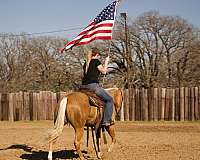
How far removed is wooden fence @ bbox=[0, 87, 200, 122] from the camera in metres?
21.7

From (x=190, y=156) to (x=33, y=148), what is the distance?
4339 millimetres

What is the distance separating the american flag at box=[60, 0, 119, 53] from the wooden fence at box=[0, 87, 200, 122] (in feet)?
40.0

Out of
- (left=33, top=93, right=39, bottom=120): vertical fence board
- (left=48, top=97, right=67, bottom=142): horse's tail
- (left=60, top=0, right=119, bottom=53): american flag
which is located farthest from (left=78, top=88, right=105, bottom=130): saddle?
(left=33, top=93, right=39, bottom=120): vertical fence board

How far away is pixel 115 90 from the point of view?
9531mm

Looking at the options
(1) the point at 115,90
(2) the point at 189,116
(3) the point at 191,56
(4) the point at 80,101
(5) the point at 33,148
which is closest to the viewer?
(4) the point at 80,101

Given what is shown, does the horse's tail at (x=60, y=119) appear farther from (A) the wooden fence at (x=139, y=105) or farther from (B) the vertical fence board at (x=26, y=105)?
(B) the vertical fence board at (x=26, y=105)

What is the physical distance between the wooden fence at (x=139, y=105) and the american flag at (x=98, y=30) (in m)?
12.2

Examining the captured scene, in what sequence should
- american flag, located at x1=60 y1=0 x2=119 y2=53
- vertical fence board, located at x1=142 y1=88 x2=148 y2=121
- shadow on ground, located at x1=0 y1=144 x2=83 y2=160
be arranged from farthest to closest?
vertical fence board, located at x1=142 y1=88 x2=148 y2=121, american flag, located at x1=60 y1=0 x2=119 y2=53, shadow on ground, located at x1=0 y1=144 x2=83 y2=160

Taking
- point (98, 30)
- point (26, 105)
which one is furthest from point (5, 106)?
point (98, 30)

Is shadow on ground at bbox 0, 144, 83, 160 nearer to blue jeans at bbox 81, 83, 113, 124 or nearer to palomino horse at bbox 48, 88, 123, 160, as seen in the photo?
palomino horse at bbox 48, 88, 123, 160

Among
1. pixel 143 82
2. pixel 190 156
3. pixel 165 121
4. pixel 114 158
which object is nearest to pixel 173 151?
pixel 190 156

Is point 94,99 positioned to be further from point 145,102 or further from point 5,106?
point 5,106

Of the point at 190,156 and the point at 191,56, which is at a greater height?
the point at 191,56

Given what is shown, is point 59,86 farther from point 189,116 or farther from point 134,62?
point 189,116
